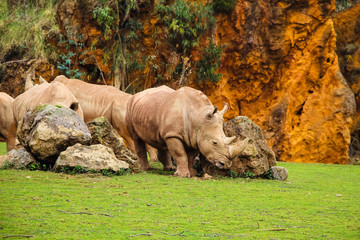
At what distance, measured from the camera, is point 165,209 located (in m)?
5.25

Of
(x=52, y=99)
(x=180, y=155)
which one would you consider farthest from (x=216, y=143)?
(x=52, y=99)

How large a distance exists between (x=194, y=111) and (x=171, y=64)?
407 inches

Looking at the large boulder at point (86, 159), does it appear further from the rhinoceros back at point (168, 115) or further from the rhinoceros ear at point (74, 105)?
the rhinoceros ear at point (74, 105)

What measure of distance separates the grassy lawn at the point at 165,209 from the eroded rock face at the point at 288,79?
10.9m

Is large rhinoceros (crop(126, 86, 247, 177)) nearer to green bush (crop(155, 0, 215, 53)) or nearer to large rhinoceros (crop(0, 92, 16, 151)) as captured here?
large rhinoceros (crop(0, 92, 16, 151))

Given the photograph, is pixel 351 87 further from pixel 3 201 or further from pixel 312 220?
pixel 3 201

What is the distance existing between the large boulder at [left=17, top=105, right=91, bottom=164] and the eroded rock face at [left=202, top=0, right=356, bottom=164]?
11192 millimetres

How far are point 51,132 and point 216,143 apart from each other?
2713 mm

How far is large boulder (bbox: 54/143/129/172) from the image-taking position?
7566 mm

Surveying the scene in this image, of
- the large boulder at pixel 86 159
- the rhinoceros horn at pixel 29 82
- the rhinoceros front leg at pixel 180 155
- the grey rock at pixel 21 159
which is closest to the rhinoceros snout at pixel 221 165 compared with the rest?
the rhinoceros front leg at pixel 180 155

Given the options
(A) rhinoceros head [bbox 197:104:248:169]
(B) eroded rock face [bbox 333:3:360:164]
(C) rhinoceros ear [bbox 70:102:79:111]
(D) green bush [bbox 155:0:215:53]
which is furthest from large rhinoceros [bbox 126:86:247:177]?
(B) eroded rock face [bbox 333:3:360:164]

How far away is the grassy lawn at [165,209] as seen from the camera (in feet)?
13.8

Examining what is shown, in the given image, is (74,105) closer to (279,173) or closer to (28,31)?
(279,173)

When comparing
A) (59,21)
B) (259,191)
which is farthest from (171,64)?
(259,191)
